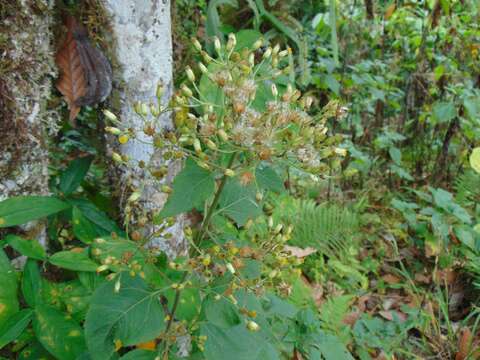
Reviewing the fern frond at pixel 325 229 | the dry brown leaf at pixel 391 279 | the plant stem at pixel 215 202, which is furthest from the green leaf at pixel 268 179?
the dry brown leaf at pixel 391 279

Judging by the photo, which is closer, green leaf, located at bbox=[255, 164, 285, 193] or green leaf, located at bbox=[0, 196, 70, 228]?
green leaf, located at bbox=[255, 164, 285, 193]

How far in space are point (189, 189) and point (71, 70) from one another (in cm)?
66

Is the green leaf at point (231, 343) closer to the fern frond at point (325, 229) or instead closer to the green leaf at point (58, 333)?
the green leaf at point (58, 333)

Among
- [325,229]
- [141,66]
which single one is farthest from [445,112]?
[141,66]

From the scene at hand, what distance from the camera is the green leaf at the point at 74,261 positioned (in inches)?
45.9

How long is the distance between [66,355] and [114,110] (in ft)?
2.26

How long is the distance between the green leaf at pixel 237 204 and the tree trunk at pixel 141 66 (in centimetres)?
27

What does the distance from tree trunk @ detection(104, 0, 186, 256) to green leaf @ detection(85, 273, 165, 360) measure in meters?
0.28

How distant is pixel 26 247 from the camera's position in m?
1.17

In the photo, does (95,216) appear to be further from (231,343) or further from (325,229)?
(325,229)

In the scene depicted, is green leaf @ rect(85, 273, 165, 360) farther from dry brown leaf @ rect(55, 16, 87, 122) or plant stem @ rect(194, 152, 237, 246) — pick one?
dry brown leaf @ rect(55, 16, 87, 122)

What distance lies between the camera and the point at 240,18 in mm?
2141

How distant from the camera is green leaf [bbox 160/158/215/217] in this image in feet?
2.77

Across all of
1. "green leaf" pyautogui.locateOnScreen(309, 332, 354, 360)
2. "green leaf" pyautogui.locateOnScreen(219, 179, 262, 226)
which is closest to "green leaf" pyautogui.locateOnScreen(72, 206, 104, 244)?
"green leaf" pyautogui.locateOnScreen(219, 179, 262, 226)
